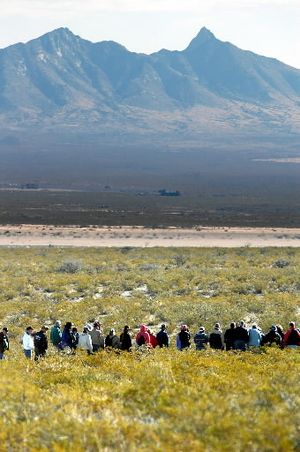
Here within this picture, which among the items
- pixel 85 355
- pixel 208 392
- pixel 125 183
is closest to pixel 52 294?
Result: pixel 85 355

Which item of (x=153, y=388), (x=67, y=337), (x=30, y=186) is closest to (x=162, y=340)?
(x=67, y=337)

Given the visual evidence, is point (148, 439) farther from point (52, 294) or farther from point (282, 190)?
point (282, 190)

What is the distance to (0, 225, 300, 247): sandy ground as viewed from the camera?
61062 mm

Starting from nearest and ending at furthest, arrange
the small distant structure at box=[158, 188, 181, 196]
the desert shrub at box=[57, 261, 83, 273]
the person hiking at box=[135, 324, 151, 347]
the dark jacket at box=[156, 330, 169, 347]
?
1. the person hiking at box=[135, 324, 151, 347]
2. the dark jacket at box=[156, 330, 169, 347]
3. the desert shrub at box=[57, 261, 83, 273]
4. the small distant structure at box=[158, 188, 181, 196]

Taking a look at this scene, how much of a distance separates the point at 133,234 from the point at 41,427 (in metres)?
58.5

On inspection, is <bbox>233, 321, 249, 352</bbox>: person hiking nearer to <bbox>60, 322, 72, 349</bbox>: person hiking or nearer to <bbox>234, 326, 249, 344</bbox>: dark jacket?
<bbox>234, 326, 249, 344</bbox>: dark jacket

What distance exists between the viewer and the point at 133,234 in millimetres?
67188

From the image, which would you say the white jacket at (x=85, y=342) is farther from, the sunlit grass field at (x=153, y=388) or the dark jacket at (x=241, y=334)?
the dark jacket at (x=241, y=334)

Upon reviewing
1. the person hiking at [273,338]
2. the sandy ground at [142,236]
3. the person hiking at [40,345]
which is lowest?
the sandy ground at [142,236]

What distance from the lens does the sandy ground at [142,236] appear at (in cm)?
6106

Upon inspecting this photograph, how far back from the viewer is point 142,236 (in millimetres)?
66062

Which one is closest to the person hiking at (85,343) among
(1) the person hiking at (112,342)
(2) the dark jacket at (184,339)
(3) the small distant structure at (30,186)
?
(1) the person hiking at (112,342)

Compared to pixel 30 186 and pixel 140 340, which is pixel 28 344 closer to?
pixel 140 340

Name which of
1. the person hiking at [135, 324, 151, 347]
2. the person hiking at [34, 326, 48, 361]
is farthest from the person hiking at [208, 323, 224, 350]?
the person hiking at [34, 326, 48, 361]
